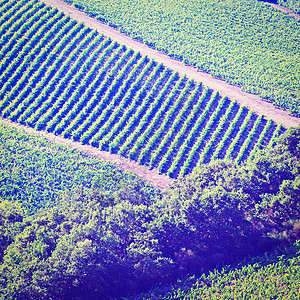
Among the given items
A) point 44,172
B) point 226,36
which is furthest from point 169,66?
point 44,172

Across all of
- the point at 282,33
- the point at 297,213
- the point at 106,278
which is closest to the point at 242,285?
the point at 297,213

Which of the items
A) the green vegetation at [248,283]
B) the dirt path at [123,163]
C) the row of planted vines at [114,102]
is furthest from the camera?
the row of planted vines at [114,102]

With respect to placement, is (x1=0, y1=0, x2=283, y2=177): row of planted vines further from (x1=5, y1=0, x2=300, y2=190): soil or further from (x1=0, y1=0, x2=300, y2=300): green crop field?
(x1=5, y1=0, x2=300, y2=190): soil

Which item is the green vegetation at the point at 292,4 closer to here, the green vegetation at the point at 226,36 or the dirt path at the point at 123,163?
the green vegetation at the point at 226,36

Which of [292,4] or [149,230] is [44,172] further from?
[292,4]

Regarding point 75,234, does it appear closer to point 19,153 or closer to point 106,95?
point 19,153

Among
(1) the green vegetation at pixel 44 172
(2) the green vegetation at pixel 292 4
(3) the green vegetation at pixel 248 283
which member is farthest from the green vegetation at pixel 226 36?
(1) the green vegetation at pixel 44 172

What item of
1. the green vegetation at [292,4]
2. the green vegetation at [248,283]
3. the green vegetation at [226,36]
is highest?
the green vegetation at [292,4]
